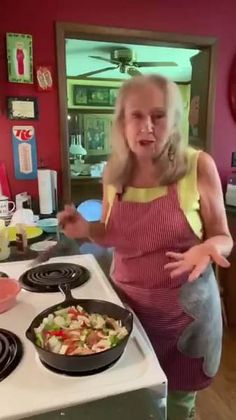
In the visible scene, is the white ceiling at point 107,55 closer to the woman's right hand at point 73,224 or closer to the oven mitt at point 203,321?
the woman's right hand at point 73,224

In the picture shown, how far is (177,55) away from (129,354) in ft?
13.1

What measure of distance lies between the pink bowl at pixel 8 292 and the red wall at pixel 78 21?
1.01m

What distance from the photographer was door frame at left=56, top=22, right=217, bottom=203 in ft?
5.77

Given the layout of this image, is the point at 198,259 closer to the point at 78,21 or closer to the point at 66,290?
the point at 66,290

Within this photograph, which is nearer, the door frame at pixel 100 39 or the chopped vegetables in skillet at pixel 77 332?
the chopped vegetables in skillet at pixel 77 332

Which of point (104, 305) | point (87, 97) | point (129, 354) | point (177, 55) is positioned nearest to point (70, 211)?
point (104, 305)

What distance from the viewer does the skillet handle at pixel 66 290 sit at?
83cm

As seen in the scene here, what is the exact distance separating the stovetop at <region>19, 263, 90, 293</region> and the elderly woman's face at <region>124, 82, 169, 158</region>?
15.6 inches

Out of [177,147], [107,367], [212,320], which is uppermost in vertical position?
[177,147]

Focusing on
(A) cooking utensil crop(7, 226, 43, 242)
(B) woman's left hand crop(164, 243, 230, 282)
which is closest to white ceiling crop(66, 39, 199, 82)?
(A) cooking utensil crop(7, 226, 43, 242)

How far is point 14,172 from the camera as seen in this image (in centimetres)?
182

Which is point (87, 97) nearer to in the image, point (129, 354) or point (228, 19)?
point (228, 19)

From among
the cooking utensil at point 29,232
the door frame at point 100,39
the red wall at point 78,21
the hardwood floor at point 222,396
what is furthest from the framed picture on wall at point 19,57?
the hardwood floor at point 222,396

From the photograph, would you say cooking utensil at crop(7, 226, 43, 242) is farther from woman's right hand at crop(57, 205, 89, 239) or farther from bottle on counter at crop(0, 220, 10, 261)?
woman's right hand at crop(57, 205, 89, 239)
